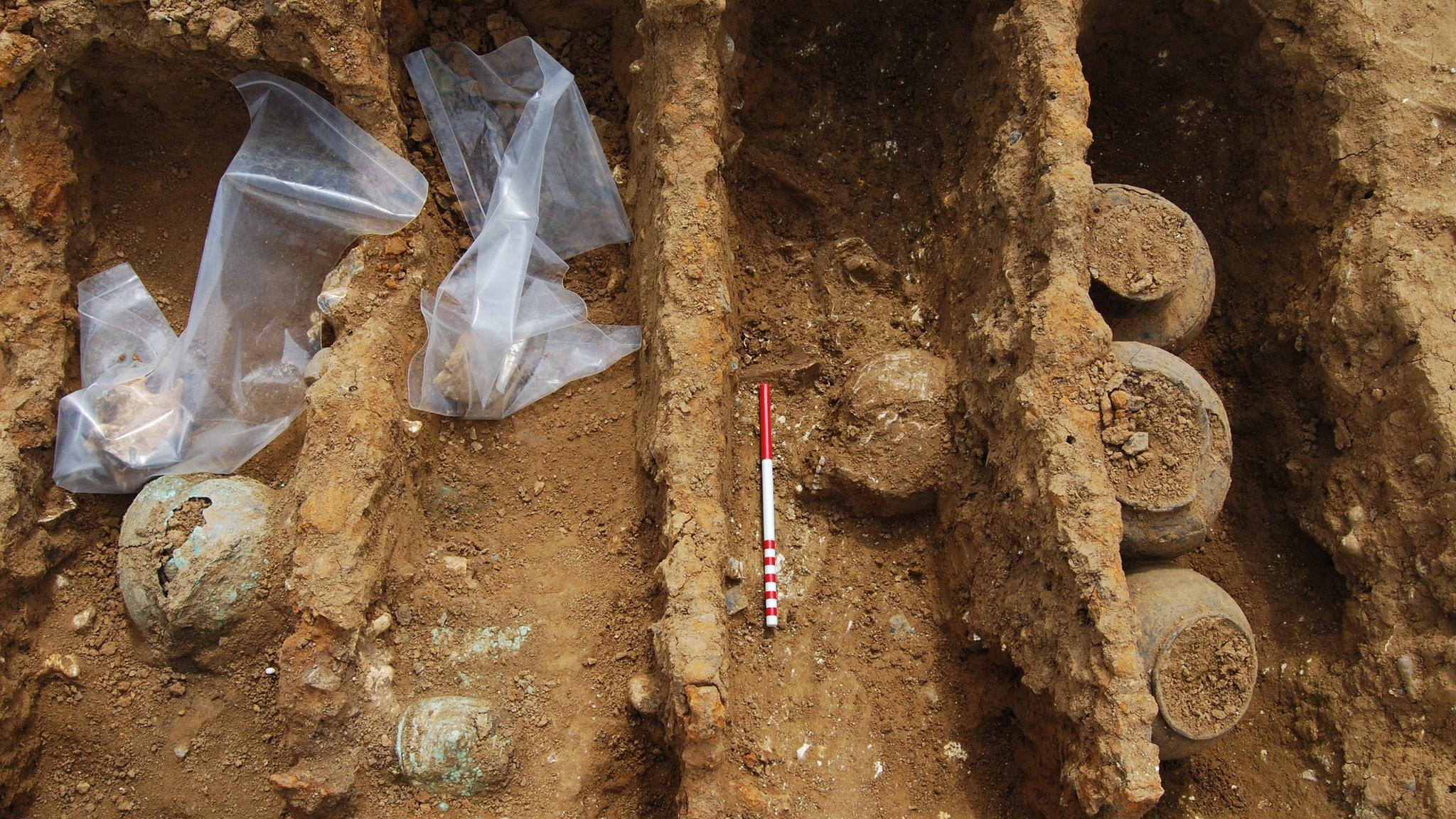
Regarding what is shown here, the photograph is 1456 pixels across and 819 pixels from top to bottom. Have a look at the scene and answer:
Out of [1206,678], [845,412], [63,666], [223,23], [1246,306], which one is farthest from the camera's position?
[1246,306]

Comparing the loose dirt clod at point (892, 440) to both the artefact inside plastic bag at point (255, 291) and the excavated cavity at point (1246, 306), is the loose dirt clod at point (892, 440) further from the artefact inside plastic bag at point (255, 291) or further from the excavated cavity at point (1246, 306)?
the artefact inside plastic bag at point (255, 291)

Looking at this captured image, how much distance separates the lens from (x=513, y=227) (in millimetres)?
3256

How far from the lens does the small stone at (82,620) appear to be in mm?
2984

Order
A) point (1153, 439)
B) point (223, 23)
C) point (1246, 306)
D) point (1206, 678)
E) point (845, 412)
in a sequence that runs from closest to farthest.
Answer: point (1206, 678) → point (1153, 439) → point (223, 23) → point (845, 412) → point (1246, 306)

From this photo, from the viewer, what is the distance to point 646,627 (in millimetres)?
2934

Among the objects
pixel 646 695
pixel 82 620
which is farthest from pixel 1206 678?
pixel 82 620

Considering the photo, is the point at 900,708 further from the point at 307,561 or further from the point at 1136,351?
the point at 307,561

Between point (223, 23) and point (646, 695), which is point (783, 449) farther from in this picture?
point (223, 23)

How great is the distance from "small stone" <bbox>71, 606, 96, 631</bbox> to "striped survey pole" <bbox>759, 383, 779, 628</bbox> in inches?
83.1

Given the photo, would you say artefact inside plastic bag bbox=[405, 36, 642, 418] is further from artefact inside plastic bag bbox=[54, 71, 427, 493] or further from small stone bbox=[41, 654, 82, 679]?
small stone bbox=[41, 654, 82, 679]

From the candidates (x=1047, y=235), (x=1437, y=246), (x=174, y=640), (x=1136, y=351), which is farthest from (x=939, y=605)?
(x=174, y=640)

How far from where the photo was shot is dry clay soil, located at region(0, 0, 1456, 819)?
276 cm

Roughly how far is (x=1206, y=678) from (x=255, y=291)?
3191 millimetres

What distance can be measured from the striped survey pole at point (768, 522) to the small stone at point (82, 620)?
6.93ft
